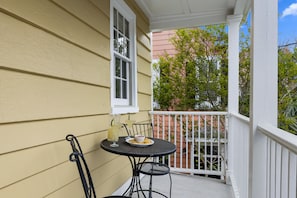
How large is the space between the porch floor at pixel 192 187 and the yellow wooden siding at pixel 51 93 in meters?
1.02

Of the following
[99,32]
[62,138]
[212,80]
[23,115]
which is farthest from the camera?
[212,80]

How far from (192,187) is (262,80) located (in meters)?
2.24

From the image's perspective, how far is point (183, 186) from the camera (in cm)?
325

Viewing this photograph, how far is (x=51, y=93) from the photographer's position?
1611mm

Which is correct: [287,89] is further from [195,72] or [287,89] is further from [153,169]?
[195,72]

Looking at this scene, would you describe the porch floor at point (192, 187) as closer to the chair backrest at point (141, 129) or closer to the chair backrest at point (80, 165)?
the chair backrest at point (141, 129)

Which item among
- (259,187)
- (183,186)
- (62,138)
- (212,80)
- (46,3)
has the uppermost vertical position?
(46,3)

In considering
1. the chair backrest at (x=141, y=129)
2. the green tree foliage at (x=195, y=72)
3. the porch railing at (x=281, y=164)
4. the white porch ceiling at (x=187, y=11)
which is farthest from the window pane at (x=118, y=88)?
the green tree foliage at (x=195, y=72)

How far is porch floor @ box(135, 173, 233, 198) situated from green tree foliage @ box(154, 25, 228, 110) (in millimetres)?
2040

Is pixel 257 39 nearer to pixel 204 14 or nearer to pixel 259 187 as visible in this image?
pixel 259 187

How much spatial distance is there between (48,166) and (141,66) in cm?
242

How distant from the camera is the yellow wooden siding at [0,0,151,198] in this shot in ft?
4.21

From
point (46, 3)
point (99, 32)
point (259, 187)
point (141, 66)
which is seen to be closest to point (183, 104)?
point (141, 66)

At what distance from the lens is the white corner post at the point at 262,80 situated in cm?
150
